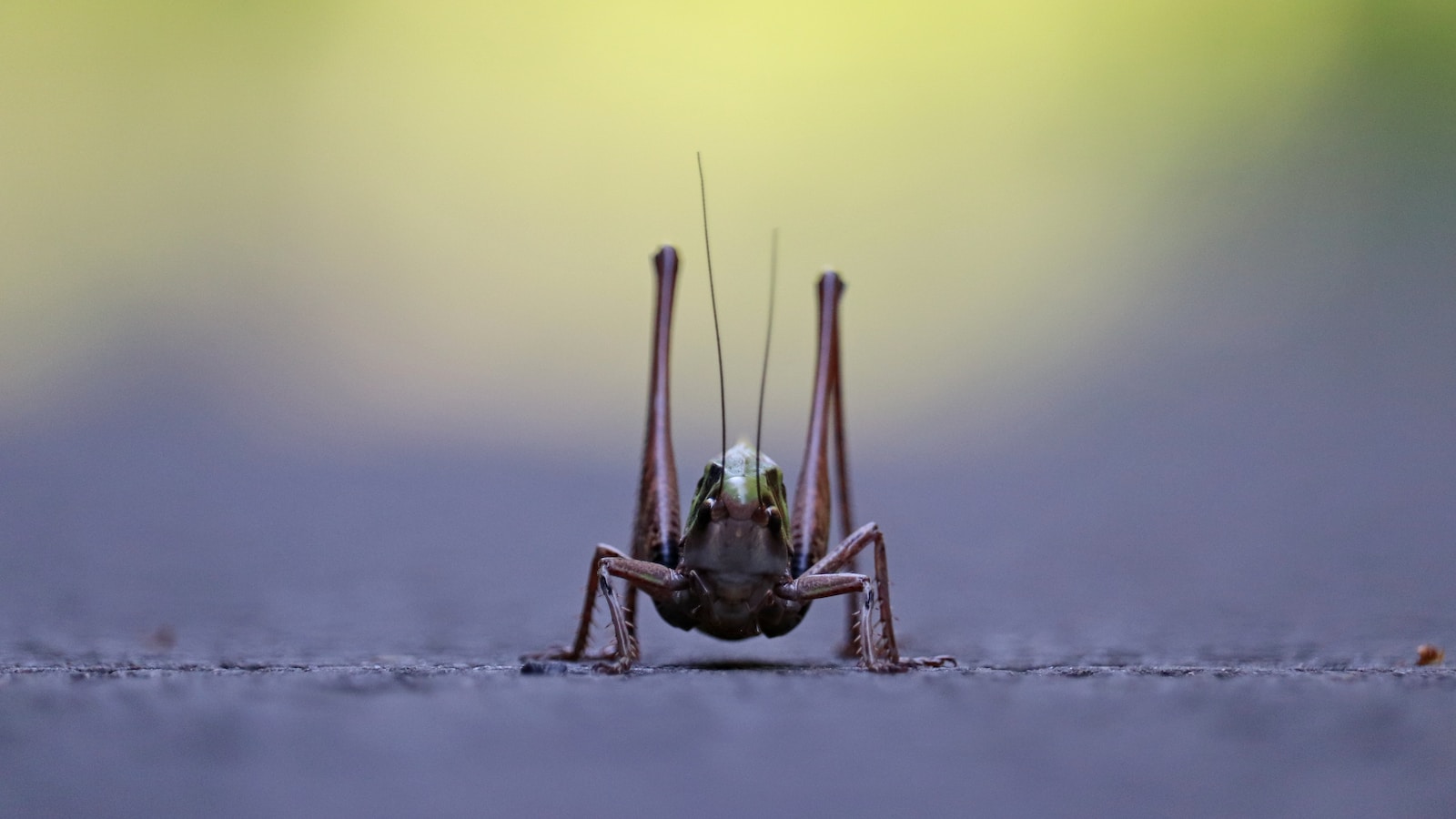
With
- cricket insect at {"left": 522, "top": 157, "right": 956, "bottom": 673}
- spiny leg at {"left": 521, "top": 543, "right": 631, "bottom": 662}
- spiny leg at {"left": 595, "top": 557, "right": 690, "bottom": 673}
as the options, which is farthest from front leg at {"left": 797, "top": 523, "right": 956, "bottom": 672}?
spiny leg at {"left": 521, "top": 543, "right": 631, "bottom": 662}

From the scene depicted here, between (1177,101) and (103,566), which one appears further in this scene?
(1177,101)

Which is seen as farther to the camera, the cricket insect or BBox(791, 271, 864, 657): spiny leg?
BBox(791, 271, 864, 657): spiny leg

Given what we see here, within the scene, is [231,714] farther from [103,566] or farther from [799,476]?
[103,566]

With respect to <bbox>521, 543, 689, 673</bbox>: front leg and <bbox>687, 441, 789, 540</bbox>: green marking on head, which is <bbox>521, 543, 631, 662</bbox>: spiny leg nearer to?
<bbox>521, 543, 689, 673</bbox>: front leg

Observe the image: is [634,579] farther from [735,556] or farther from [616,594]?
[735,556]

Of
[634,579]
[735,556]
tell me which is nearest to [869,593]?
[735,556]

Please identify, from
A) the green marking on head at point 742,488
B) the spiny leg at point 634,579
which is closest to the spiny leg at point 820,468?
the green marking on head at point 742,488

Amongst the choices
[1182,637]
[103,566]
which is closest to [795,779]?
[1182,637]

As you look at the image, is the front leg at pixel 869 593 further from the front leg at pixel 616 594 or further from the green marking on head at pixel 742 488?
the front leg at pixel 616 594
